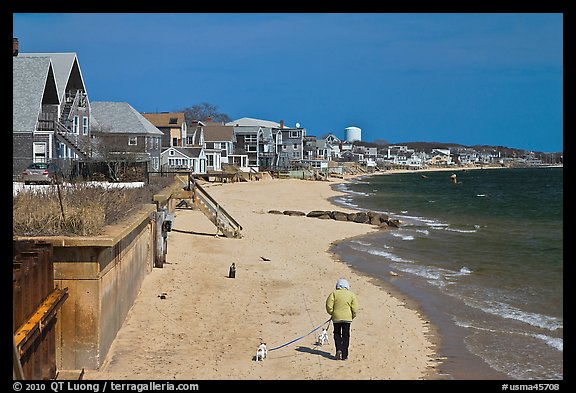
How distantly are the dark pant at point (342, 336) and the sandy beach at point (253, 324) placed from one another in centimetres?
A: 25

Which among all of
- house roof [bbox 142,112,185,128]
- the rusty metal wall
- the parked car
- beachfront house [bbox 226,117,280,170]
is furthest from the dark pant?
beachfront house [bbox 226,117,280,170]

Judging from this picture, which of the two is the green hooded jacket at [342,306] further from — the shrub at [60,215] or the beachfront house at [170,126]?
the beachfront house at [170,126]

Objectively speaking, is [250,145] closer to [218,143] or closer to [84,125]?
[218,143]

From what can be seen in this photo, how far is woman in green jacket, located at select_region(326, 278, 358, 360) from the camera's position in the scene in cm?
1205

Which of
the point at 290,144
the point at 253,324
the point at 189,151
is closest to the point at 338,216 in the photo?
the point at 253,324

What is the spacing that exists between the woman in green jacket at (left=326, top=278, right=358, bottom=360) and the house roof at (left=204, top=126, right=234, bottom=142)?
90.3 metres

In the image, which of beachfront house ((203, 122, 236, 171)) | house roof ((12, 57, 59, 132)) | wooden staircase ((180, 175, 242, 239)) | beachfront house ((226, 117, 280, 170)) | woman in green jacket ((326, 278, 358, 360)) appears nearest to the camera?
woman in green jacket ((326, 278, 358, 360))

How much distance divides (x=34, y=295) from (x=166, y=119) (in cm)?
7648

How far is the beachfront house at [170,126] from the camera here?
82.3 meters

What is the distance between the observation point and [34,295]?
8.74 meters

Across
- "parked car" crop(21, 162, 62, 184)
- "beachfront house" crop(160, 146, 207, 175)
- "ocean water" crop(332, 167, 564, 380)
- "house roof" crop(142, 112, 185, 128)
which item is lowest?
"ocean water" crop(332, 167, 564, 380)

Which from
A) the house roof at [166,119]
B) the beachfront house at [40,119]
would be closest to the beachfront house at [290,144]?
the house roof at [166,119]

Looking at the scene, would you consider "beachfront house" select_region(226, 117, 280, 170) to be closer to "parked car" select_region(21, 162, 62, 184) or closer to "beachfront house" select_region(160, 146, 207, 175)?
"beachfront house" select_region(160, 146, 207, 175)
